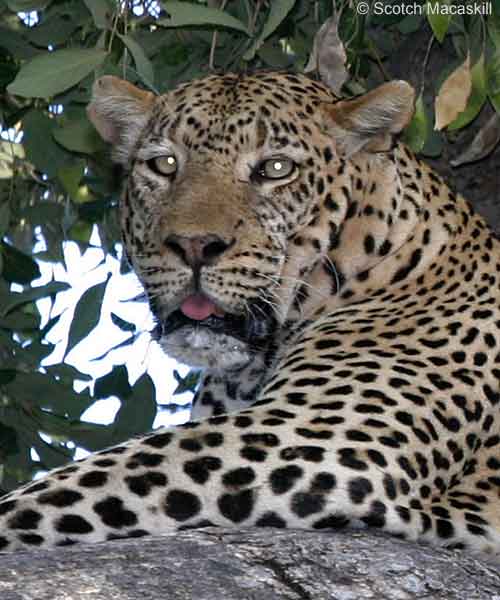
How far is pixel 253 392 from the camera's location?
7121 mm

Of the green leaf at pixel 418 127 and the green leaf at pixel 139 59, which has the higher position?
the green leaf at pixel 139 59

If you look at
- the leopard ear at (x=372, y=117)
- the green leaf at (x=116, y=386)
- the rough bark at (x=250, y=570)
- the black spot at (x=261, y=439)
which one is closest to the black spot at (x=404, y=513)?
the rough bark at (x=250, y=570)

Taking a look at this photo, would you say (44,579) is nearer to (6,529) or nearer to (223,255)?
(6,529)

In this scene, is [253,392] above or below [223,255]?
below

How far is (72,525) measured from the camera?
5.52 meters

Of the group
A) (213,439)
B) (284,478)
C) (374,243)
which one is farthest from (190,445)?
(374,243)

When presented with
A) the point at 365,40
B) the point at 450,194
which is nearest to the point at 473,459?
the point at 450,194

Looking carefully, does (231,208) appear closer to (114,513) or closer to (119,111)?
(119,111)

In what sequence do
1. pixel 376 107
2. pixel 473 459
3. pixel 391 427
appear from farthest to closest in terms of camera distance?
pixel 376 107
pixel 473 459
pixel 391 427

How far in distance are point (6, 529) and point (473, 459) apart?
1690mm

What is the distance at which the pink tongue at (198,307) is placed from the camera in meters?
6.57

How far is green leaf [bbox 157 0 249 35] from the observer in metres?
6.98

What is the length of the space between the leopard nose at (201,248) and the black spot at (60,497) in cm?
121

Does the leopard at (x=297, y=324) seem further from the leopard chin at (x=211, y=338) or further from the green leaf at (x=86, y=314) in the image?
the green leaf at (x=86, y=314)
